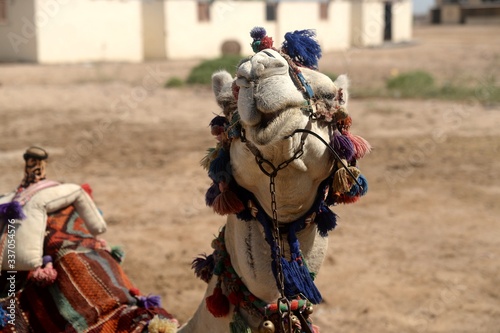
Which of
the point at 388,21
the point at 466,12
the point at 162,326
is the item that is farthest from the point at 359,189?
the point at 466,12

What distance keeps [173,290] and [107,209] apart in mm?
2998

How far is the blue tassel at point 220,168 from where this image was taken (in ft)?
8.82

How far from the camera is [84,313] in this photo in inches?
144

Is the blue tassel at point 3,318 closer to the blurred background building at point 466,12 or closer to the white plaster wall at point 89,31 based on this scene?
the white plaster wall at point 89,31

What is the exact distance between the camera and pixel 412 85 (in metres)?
19.9

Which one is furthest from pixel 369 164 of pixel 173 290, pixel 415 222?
pixel 173 290

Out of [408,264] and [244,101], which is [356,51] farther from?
[244,101]

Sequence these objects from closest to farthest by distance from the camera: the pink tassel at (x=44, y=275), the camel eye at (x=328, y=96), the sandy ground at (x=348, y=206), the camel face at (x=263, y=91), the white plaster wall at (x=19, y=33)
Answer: the camel face at (x=263, y=91) < the camel eye at (x=328, y=96) < the pink tassel at (x=44, y=275) < the sandy ground at (x=348, y=206) < the white plaster wall at (x=19, y=33)

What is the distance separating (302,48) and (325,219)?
2.04 feet

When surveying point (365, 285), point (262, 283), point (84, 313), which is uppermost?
point (262, 283)

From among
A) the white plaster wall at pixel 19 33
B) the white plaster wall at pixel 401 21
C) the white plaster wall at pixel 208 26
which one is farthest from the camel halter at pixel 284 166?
the white plaster wall at pixel 401 21

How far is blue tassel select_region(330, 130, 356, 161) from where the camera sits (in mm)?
2660

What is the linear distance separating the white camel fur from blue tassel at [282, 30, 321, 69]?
0.09 meters

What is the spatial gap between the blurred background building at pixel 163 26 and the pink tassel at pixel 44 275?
18.2 m
